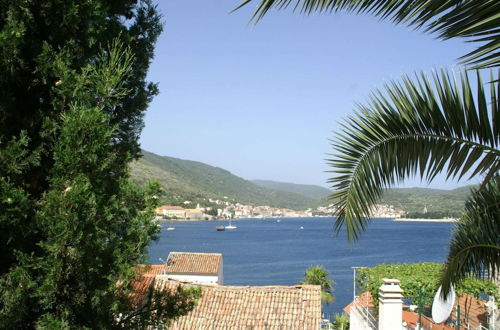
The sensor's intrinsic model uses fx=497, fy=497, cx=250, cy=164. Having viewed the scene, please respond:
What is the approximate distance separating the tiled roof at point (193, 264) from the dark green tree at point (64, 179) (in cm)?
2954

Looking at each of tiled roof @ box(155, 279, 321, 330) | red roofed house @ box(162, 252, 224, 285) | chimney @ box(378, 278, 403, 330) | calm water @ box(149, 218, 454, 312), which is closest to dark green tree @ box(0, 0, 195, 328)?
chimney @ box(378, 278, 403, 330)

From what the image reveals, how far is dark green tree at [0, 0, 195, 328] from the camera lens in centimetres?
369

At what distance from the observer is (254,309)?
690 inches

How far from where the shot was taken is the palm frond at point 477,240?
12.7ft

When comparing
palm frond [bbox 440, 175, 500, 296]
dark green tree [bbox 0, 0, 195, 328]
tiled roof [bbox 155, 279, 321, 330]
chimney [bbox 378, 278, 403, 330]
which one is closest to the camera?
dark green tree [bbox 0, 0, 195, 328]

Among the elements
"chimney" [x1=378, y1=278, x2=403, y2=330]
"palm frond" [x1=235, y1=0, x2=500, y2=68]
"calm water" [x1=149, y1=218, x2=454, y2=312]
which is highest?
"palm frond" [x1=235, y1=0, x2=500, y2=68]

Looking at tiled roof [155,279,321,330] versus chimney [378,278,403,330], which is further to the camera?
tiled roof [155,279,321,330]

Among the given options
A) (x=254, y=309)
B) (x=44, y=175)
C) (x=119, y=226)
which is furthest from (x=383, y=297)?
(x=254, y=309)

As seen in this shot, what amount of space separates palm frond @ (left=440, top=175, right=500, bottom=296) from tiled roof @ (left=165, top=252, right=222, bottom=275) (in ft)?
99.2

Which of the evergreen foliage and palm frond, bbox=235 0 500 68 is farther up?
palm frond, bbox=235 0 500 68

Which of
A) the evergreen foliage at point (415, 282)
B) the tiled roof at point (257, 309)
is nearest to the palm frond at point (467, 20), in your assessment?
A: the evergreen foliage at point (415, 282)

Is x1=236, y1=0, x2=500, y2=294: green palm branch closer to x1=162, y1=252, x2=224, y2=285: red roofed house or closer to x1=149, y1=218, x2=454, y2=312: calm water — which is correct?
Result: x1=162, y1=252, x2=224, y2=285: red roofed house

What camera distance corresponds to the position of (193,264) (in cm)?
3459

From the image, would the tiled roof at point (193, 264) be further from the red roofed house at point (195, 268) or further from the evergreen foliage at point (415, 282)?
the evergreen foliage at point (415, 282)
